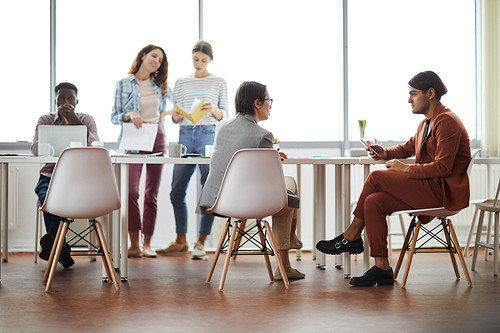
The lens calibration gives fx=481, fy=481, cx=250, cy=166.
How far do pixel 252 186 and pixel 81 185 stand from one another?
91cm

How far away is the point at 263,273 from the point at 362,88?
225 centimetres

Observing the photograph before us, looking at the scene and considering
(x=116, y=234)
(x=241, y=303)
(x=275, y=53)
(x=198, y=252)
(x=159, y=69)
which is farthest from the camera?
(x=275, y=53)

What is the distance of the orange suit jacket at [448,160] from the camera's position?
103 inches

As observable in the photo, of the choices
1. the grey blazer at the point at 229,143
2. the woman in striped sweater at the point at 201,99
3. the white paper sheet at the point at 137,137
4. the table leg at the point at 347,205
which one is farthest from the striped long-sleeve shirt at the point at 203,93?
the table leg at the point at 347,205

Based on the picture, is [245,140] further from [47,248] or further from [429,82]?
[47,248]

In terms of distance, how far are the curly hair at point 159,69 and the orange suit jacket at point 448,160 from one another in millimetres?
2038

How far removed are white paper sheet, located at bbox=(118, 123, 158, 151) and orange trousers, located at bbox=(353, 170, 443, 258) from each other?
1.51 metres

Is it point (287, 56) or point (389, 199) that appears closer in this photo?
point (389, 199)

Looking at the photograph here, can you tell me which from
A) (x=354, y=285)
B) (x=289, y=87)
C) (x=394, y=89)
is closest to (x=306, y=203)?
(x=289, y=87)

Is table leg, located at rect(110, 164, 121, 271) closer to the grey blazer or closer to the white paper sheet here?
the white paper sheet

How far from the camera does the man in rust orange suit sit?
264cm

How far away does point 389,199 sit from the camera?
8.95ft

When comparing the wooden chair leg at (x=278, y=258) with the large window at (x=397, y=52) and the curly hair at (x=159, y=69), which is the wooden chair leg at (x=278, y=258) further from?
the large window at (x=397, y=52)

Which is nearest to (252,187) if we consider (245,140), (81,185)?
(245,140)
